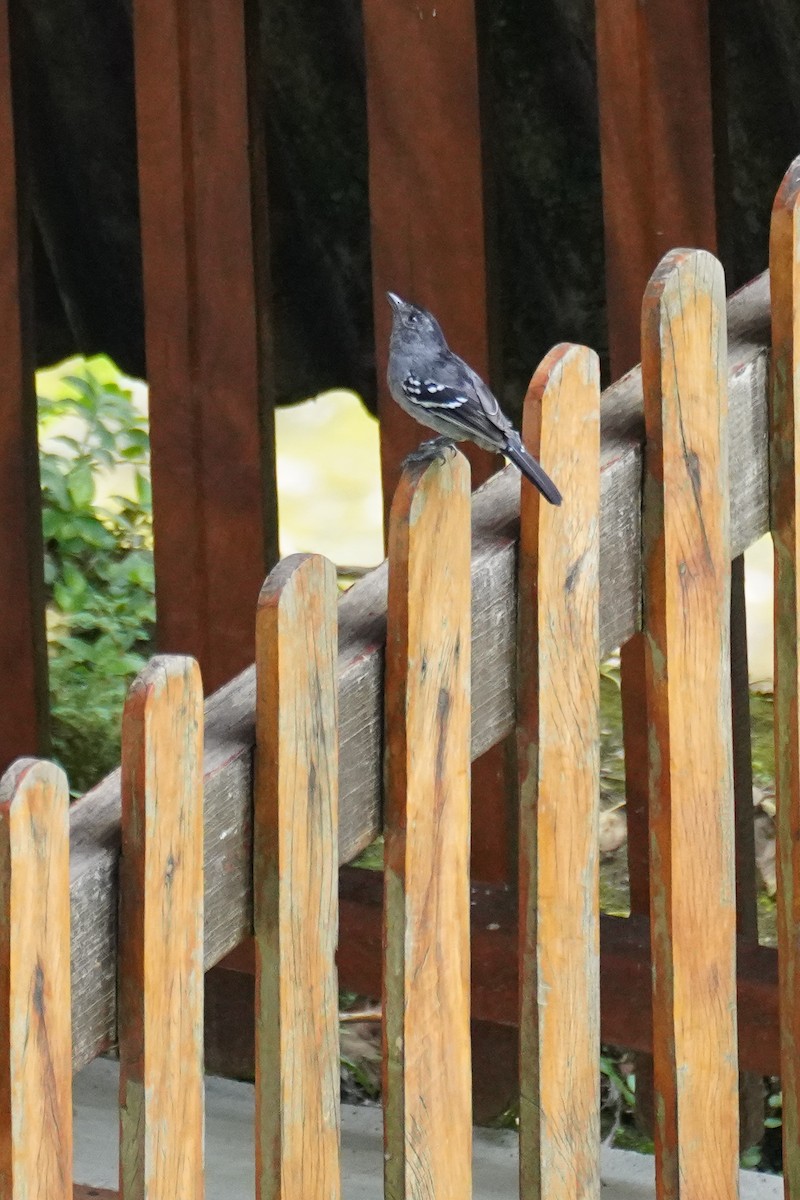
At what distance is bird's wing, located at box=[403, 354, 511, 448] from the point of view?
7.80 ft

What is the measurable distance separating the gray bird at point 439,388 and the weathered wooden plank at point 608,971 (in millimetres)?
998

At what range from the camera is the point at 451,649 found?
176 cm

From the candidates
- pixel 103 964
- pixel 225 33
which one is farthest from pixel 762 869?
pixel 103 964

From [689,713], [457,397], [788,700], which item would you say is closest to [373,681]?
[689,713]

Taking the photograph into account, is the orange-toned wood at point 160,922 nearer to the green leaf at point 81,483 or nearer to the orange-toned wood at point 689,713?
the orange-toned wood at point 689,713

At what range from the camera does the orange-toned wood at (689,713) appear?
1.93 metres

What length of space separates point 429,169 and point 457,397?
2.62ft

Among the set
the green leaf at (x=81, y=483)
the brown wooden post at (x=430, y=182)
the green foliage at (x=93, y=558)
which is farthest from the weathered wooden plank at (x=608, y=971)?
the green leaf at (x=81, y=483)

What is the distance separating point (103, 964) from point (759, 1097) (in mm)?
2141

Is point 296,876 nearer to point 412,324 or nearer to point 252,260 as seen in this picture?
point 412,324

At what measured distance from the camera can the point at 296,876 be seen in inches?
65.4

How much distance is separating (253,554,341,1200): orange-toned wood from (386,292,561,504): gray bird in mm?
507

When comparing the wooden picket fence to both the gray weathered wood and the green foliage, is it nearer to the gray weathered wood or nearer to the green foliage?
the gray weathered wood

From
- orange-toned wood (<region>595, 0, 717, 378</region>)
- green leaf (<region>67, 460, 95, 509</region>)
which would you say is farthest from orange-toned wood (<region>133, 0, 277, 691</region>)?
green leaf (<region>67, 460, 95, 509</region>)
